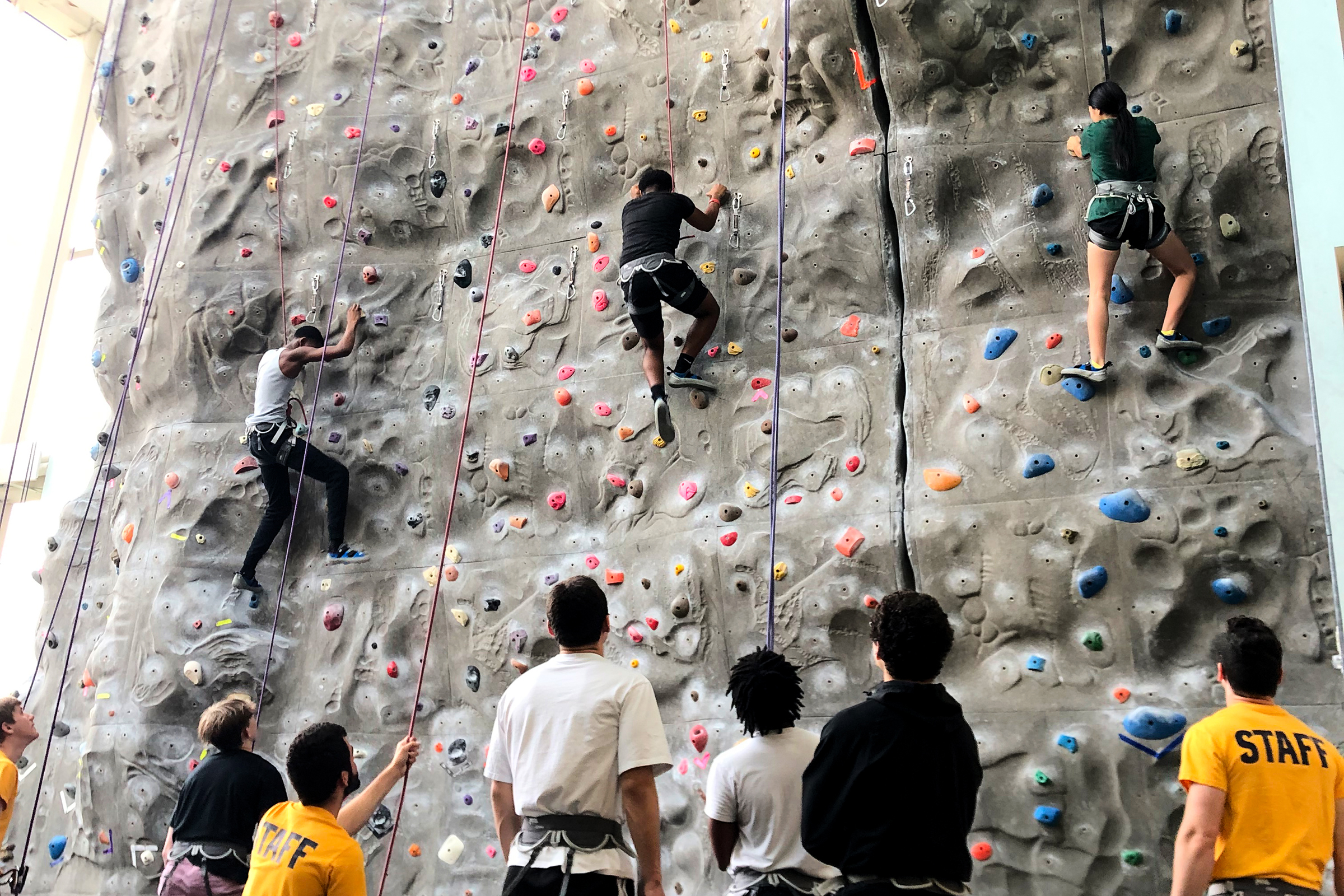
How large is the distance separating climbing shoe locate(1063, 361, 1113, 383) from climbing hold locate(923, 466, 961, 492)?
0.49m

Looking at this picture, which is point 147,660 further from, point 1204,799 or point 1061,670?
point 1204,799

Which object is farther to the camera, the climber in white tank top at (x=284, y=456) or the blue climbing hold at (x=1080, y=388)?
the climber in white tank top at (x=284, y=456)

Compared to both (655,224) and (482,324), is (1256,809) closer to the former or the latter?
(655,224)

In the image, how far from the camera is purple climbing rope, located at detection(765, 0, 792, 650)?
3.74 meters

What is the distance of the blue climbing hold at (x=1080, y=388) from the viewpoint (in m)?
3.66

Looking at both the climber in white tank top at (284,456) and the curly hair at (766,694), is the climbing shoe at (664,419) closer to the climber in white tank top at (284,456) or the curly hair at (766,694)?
the climber in white tank top at (284,456)

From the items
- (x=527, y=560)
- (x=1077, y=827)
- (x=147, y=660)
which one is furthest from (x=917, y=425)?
(x=147, y=660)

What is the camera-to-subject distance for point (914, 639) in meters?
1.97

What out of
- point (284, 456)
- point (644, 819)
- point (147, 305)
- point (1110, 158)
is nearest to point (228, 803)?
point (644, 819)

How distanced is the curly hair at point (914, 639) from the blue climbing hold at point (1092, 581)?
1.65 metres

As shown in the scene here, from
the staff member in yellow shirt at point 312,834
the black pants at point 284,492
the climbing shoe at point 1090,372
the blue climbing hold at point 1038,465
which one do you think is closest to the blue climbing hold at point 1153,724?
the blue climbing hold at point 1038,465

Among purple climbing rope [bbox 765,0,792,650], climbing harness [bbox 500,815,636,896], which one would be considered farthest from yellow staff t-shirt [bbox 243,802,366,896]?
purple climbing rope [bbox 765,0,792,650]

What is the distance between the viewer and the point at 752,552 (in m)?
4.05

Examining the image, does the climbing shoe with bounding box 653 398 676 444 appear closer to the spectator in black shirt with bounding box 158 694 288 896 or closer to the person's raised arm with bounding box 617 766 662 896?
the spectator in black shirt with bounding box 158 694 288 896
